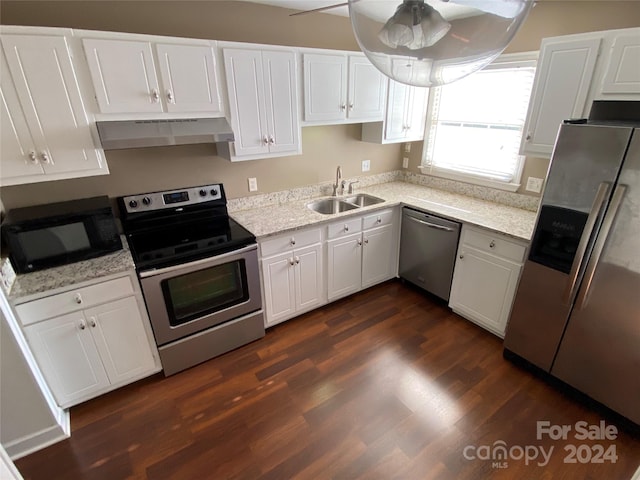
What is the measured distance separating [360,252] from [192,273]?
149 centimetres

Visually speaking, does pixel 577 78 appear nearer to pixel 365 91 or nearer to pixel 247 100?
pixel 365 91

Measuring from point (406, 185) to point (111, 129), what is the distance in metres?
2.80

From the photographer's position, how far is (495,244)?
7.90 ft

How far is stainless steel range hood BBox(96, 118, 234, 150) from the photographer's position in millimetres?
1814

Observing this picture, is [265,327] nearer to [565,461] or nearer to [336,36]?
[565,461]

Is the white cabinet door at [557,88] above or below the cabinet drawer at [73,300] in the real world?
above

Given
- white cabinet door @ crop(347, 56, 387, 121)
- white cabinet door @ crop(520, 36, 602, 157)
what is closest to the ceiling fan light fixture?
white cabinet door @ crop(520, 36, 602, 157)

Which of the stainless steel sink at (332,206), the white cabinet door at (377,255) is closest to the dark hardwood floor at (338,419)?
the white cabinet door at (377,255)

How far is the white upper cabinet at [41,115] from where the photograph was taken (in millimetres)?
1606

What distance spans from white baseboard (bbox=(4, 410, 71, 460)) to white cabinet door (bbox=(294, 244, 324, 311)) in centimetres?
167

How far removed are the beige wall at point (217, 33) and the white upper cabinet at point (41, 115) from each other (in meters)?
0.35

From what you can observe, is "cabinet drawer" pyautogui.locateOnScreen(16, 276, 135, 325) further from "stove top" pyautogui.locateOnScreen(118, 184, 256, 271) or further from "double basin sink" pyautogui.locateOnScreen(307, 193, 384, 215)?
"double basin sink" pyautogui.locateOnScreen(307, 193, 384, 215)

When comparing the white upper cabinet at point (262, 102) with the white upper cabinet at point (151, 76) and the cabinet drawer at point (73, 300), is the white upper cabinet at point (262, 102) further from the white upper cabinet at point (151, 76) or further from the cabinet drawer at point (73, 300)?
the cabinet drawer at point (73, 300)

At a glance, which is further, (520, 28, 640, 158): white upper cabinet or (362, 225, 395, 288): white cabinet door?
(362, 225, 395, 288): white cabinet door
